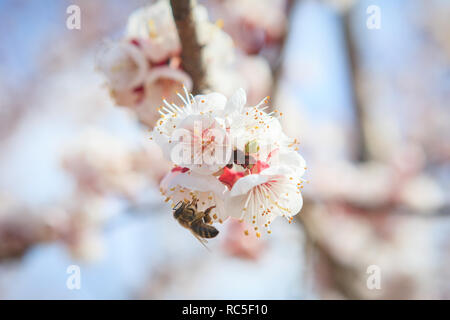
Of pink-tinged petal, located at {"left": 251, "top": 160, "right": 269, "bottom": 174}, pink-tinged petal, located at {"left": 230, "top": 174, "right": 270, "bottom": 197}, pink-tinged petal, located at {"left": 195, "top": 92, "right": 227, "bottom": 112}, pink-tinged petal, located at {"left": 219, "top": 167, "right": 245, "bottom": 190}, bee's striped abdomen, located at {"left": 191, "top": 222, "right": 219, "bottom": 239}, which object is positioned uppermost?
pink-tinged petal, located at {"left": 195, "top": 92, "right": 227, "bottom": 112}

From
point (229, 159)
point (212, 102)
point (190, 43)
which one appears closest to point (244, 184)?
point (229, 159)

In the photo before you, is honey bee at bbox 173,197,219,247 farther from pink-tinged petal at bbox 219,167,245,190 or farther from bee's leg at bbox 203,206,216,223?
pink-tinged petal at bbox 219,167,245,190

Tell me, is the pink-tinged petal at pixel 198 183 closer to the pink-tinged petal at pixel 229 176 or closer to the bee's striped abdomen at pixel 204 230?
the pink-tinged petal at pixel 229 176

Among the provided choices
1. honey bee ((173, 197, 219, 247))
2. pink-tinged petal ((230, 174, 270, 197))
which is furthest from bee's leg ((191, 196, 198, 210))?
pink-tinged petal ((230, 174, 270, 197))

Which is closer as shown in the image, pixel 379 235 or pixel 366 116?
pixel 366 116

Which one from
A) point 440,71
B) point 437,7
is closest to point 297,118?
point 440,71

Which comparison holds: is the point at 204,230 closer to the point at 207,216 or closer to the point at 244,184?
the point at 207,216
